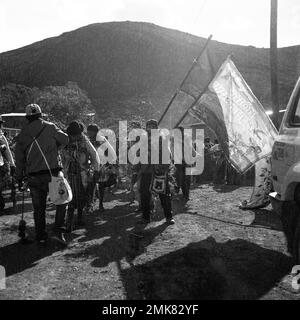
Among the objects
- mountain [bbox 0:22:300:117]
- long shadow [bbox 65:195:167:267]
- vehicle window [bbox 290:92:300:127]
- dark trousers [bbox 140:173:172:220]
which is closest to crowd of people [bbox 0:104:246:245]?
dark trousers [bbox 140:173:172:220]

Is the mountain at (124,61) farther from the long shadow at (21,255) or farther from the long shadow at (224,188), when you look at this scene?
the long shadow at (21,255)

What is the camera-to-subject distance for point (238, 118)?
25.1ft

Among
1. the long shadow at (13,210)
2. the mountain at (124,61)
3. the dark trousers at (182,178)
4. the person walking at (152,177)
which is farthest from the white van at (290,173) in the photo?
the mountain at (124,61)

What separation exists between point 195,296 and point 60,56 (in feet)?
236

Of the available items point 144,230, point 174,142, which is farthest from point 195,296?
point 174,142

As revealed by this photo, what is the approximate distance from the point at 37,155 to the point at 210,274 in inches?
122

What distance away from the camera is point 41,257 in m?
6.34

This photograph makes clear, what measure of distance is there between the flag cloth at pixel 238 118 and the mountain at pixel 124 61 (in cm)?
5159

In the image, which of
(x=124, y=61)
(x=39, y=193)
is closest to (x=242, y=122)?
(x=39, y=193)

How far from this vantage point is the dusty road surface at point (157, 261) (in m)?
4.91

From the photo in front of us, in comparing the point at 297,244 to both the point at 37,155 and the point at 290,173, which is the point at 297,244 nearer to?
the point at 290,173
